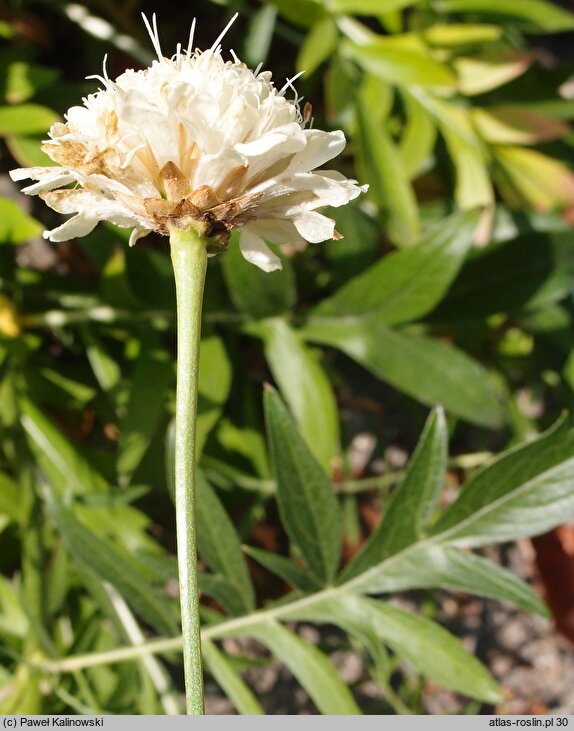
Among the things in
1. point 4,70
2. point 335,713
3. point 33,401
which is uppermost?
point 4,70

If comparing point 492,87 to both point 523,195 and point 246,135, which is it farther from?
point 246,135

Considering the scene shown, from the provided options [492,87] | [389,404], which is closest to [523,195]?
[492,87]

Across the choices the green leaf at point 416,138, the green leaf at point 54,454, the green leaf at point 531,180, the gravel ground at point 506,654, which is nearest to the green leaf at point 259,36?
the green leaf at point 416,138

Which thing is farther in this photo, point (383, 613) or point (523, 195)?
point (523, 195)

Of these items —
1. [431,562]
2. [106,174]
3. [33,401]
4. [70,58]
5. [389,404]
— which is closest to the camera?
[106,174]

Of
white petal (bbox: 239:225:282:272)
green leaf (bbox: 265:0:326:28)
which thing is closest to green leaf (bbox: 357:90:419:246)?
green leaf (bbox: 265:0:326:28)

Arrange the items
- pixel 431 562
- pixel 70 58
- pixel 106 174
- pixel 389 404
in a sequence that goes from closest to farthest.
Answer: pixel 106 174 < pixel 431 562 < pixel 70 58 < pixel 389 404

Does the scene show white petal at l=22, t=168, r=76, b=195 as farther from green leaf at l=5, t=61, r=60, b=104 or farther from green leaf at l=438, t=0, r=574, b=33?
green leaf at l=438, t=0, r=574, b=33
